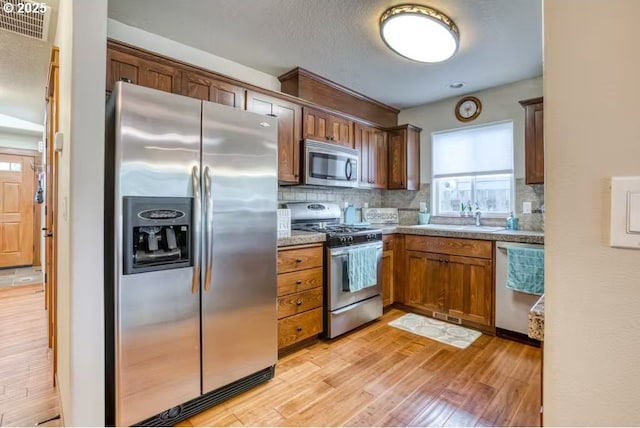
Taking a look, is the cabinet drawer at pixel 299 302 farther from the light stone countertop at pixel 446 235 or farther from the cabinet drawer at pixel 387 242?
the cabinet drawer at pixel 387 242

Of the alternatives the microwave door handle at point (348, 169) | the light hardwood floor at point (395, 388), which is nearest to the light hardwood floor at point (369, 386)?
the light hardwood floor at point (395, 388)

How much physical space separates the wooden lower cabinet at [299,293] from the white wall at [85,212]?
47.2 inches

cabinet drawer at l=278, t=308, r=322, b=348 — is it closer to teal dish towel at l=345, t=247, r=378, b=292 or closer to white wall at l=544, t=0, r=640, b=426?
teal dish towel at l=345, t=247, r=378, b=292

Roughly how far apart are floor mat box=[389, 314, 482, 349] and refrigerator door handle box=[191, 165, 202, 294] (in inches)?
84.0

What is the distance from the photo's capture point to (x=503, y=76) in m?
3.23

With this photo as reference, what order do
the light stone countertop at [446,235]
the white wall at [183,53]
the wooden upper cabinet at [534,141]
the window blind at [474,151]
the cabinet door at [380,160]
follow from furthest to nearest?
1. the cabinet door at [380,160]
2. the window blind at [474,151]
3. the wooden upper cabinet at [534,141]
4. the light stone countertop at [446,235]
5. the white wall at [183,53]

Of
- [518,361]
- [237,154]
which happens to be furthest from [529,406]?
[237,154]

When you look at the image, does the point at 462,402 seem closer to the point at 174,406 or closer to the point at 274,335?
the point at 274,335

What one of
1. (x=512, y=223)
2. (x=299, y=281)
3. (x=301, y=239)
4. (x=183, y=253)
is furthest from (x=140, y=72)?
(x=512, y=223)

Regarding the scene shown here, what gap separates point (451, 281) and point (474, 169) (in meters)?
1.43

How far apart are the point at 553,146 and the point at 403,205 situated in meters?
3.89

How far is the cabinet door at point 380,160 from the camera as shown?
3.98 meters

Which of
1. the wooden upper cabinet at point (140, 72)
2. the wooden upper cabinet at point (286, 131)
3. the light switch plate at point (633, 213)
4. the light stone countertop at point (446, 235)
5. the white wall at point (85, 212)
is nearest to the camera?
the light switch plate at point (633, 213)

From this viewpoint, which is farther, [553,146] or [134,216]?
[134,216]
